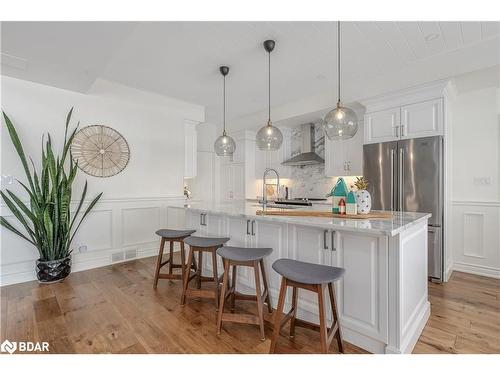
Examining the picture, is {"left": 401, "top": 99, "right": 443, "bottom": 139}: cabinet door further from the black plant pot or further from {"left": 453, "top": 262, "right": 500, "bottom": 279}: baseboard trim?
the black plant pot

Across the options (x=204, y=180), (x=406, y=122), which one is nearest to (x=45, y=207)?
(x=204, y=180)

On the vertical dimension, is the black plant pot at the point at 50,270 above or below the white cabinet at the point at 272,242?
below

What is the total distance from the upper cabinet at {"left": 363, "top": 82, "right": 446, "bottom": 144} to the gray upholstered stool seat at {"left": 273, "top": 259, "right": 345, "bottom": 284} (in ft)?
8.38

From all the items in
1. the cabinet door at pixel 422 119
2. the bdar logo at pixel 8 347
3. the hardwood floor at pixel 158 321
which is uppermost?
the cabinet door at pixel 422 119

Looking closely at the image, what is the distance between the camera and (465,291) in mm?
2805

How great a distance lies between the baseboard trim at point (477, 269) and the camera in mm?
3219

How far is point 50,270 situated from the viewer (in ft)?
9.74

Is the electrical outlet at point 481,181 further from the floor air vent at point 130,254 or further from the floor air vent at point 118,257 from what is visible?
the floor air vent at point 118,257

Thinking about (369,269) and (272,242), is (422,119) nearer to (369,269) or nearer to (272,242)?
(369,269)

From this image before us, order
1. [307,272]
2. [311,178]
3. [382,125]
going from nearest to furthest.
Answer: [307,272] < [382,125] < [311,178]

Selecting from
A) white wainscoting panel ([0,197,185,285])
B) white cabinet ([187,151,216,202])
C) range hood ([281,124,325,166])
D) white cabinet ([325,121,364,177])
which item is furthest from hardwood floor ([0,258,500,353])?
white cabinet ([187,151,216,202])

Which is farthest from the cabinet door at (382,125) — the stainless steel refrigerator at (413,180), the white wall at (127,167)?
the white wall at (127,167)

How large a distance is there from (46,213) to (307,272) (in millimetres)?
2997

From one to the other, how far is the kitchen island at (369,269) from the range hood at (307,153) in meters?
2.92
